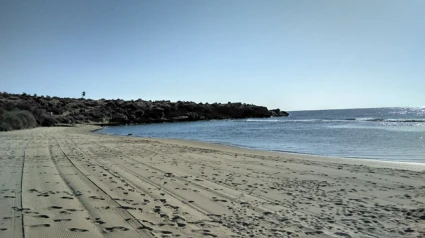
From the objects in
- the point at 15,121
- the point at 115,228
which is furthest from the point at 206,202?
the point at 15,121

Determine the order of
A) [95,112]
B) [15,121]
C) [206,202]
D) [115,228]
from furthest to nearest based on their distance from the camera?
[95,112] → [15,121] → [206,202] → [115,228]

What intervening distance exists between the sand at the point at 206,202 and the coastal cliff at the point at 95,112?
2996cm

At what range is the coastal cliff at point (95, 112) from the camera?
41.2 metres

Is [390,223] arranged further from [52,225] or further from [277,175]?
[52,225]

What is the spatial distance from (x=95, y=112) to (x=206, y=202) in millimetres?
72163

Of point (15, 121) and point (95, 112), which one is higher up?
point (95, 112)

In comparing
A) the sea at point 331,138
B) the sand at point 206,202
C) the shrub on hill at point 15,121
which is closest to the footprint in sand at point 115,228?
the sand at point 206,202

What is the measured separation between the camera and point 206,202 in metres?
6.57

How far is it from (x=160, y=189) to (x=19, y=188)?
10.4 feet

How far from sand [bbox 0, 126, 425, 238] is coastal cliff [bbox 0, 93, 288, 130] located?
98.3 ft

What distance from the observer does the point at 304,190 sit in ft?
25.6

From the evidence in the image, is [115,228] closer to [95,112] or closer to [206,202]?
[206,202]

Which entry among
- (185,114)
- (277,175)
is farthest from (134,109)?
(277,175)

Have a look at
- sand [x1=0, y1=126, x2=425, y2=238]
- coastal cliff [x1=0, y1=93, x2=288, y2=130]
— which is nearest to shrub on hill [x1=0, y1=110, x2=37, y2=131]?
coastal cliff [x1=0, y1=93, x2=288, y2=130]
